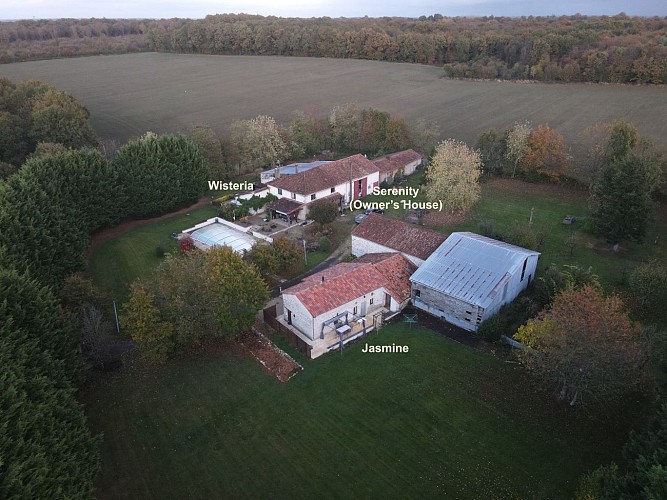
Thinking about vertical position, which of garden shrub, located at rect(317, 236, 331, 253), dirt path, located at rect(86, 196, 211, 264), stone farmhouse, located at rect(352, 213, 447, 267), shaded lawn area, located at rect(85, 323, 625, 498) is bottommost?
dirt path, located at rect(86, 196, 211, 264)

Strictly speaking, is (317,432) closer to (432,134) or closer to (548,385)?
(548,385)

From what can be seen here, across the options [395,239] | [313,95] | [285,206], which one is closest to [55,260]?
[285,206]

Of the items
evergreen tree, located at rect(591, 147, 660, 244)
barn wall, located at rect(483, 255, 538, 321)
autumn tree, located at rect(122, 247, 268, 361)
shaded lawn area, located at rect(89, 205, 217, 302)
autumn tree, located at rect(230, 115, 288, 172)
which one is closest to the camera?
autumn tree, located at rect(122, 247, 268, 361)

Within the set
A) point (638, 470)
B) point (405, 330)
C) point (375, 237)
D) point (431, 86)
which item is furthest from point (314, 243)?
point (431, 86)

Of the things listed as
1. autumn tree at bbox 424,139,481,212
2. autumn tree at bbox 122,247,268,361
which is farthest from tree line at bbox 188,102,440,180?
autumn tree at bbox 122,247,268,361

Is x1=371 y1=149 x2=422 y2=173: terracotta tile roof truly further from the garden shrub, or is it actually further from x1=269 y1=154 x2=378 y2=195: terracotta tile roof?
the garden shrub

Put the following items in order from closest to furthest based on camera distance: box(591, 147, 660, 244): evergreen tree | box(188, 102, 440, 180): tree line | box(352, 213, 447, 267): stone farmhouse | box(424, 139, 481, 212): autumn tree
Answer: box(352, 213, 447, 267): stone farmhouse < box(591, 147, 660, 244): evergreen tree < box(424, 139, 481, 212): autumn tree < box(188, 102, 440, 180): tree line

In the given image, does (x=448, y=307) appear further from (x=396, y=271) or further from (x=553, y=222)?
(x=553, y=222)
